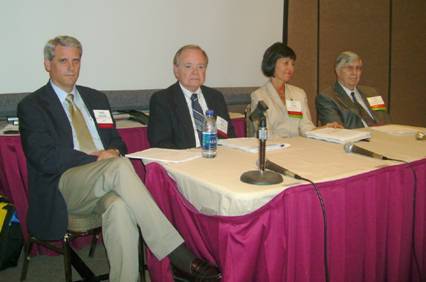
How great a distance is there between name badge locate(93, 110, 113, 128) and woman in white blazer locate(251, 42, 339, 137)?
107 cm

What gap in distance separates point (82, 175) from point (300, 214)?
107 centimetres

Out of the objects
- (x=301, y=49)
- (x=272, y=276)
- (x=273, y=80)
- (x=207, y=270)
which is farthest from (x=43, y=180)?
(x=301, y=49)

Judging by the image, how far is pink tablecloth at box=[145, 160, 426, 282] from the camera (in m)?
1.35

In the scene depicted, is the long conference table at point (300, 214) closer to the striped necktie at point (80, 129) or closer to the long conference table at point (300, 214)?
the long conference table at point (300, 214)

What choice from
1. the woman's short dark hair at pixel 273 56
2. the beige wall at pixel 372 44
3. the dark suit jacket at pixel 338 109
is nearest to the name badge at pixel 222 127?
the woman's short dark hair at pixel 273 56

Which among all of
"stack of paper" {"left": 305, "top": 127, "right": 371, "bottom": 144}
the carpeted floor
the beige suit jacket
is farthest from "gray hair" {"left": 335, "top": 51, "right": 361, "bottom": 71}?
the carpeted floor

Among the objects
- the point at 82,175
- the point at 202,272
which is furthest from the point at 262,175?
the point at 82,175

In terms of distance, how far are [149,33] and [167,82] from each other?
48 cm

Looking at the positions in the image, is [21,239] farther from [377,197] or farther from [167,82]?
[377,197]

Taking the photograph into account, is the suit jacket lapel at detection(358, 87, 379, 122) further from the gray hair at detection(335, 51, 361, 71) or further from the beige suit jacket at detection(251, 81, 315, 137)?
the beige suit jacket at detection(251, 81, 315, 137)

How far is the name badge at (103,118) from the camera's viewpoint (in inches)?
95.0

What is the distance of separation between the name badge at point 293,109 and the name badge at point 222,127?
0.56 meters

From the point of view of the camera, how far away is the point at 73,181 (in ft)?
6.26

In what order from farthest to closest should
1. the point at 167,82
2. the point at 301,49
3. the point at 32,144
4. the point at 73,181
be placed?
the point at 301,49 → the point at 167,82 → the point at 32,144 → the point at 73,181
